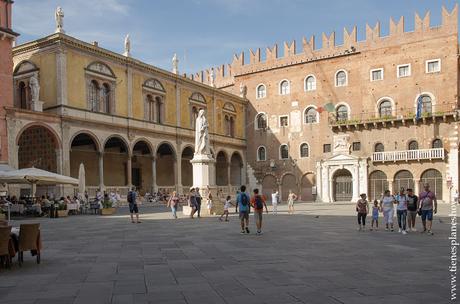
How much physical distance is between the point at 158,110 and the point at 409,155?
61.5 feet

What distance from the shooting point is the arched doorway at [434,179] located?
3284cm

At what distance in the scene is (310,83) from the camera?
128 ft

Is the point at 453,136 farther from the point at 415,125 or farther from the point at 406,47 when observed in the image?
the point at 406,47

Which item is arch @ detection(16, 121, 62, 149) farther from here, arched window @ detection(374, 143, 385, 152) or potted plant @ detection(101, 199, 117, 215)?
arched window @ detection(374, 143, 385, 152)

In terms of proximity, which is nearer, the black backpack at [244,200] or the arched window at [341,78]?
the black backpack at [244,200]

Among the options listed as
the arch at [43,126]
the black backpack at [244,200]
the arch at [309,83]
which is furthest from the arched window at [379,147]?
the black backpack at [244,200]

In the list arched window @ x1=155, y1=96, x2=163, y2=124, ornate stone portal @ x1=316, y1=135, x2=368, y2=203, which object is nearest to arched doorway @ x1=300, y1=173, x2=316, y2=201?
ornate stone portal @ x1=316, y1=135, x2=368, y2=203

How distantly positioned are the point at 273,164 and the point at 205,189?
2111 centimetres

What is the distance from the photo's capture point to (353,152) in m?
36.8

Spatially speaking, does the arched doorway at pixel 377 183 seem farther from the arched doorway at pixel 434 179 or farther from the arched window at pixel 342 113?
the arched window at pixel 342 113

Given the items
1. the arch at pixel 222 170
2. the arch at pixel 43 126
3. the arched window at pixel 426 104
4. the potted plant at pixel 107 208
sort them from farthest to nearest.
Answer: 1. the arch at pixel 222 170
2. the arched window at pixel 426 104
3. the arch at pixel 43 126
4. the potted plant at pixel 107 208

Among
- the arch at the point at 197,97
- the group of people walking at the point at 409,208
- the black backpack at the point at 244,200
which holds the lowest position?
the group of people walking at the point at 409,208

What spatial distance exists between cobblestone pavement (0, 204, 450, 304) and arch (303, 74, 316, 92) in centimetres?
2827

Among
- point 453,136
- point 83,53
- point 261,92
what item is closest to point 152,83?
point 83,53
